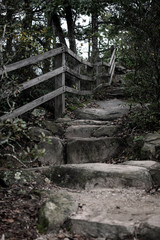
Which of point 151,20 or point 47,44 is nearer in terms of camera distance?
point 151,20

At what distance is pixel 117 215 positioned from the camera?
2.32 metres

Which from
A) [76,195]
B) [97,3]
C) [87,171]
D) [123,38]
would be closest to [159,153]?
[87,171]

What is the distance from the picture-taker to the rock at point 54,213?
2264mm

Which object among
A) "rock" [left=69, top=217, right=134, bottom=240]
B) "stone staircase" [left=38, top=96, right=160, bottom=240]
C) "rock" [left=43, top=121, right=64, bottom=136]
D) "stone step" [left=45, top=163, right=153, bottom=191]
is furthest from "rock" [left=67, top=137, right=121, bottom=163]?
"rock" [left=69, top=217, right=134, bottom=240]

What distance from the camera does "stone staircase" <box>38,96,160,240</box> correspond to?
212 centimetres

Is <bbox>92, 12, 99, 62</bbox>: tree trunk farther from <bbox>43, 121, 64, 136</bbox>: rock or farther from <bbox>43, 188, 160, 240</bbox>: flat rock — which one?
<bbox>43, 188, 160, 240</bbox>: flat rock

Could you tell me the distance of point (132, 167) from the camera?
3.33 meters

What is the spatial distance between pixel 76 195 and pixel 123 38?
147 inches

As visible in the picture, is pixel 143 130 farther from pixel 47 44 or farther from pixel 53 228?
pixel 47 44

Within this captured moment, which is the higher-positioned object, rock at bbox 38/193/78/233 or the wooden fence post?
the wooden fence post

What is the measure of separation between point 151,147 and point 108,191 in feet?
4.22

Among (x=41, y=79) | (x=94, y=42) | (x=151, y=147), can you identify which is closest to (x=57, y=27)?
(x=94, y=42)

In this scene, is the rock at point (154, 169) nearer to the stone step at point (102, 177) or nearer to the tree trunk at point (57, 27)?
the stone step at point (102, 177)

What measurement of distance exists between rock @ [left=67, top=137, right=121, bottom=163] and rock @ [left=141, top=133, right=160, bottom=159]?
539mm
